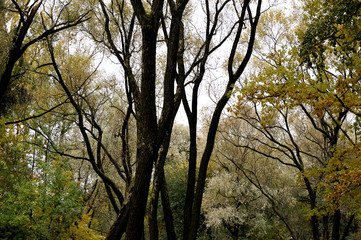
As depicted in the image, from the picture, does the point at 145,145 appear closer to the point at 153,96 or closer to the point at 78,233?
the point at 153,96

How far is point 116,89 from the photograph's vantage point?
12.8 m

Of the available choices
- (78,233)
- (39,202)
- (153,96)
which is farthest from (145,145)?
(78,233)

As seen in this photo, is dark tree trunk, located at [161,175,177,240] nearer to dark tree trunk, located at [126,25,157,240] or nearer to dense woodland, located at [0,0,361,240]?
dense woodland, located at [0,0,361,240]

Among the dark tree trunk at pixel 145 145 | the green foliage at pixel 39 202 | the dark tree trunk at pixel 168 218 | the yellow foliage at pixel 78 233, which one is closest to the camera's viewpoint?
the dark tree trunk at pixel 145 145

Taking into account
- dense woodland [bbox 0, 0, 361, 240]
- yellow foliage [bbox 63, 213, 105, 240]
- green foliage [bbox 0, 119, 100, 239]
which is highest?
dense woodland [bbox 0, 0, 361, 240]

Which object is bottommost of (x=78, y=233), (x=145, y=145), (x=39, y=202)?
(x=78, y=233)

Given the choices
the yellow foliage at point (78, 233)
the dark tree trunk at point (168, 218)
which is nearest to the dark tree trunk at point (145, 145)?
the dark tree trunk at point (168, 218)

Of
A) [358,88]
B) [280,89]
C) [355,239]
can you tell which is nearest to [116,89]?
[280,89]

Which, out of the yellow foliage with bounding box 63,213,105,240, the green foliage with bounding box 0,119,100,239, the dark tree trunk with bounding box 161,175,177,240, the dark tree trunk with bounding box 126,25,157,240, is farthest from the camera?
the yellow foliage with bounding box 63,213,105,240

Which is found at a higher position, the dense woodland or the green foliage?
the dense woodland

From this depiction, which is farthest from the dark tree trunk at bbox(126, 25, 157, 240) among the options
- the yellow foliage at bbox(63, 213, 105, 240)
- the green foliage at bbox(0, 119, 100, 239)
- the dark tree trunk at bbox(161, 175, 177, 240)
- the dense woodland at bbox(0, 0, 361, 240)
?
the yellow foliage at bbox(63, 213, 105, 240)

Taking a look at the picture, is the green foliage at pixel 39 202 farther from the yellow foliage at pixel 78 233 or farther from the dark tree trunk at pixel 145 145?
the dark tree trunk at pixel 145 145

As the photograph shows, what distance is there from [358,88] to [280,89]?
1.43 m

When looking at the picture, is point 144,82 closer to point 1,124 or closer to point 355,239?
point 1,124
